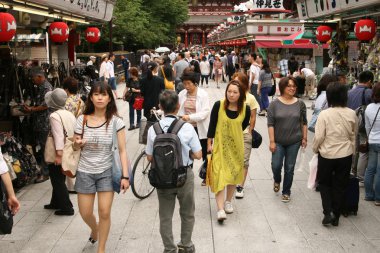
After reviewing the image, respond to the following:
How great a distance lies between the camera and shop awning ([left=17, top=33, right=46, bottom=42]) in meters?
13.1

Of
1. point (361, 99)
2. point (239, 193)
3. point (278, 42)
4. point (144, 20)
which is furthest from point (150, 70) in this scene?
point (144, 20)

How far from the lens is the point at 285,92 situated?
615 cm

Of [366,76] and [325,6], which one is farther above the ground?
[325,6]

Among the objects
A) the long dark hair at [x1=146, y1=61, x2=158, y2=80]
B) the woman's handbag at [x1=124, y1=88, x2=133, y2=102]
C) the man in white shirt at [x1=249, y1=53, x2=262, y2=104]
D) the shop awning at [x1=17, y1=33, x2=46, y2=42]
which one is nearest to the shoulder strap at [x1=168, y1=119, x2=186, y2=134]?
the long dark hair at [x1=146, y1=61, x2=158, y2=80]

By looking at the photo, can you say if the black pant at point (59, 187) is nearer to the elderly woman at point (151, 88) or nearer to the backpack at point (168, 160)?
the backpack at point (168, 160)

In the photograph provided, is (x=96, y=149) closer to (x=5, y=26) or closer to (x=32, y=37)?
(x=5, y=26)

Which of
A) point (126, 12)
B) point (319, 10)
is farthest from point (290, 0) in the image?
point (319, 10)

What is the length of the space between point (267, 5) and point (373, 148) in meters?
20.7

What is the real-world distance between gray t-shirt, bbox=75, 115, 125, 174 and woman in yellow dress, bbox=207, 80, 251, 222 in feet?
5.36

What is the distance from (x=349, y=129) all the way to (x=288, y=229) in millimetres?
1352

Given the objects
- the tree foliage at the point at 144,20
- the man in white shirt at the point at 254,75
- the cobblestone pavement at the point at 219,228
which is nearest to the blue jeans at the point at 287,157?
the cobblestone pavement at the point at 219,228

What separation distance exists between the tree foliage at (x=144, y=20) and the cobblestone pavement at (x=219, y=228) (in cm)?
1724

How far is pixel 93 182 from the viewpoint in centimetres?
432

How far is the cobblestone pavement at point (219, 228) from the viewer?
500 cm
